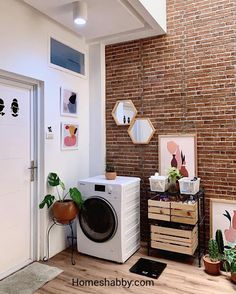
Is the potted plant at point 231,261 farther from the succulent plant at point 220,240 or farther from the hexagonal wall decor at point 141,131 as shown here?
the hexagonal wall decor at point 141,131

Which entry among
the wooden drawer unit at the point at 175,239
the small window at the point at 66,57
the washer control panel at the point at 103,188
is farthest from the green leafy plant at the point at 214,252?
the small window at the point at 66,57

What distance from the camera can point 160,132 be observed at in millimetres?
3508

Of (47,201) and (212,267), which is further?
(47,201)

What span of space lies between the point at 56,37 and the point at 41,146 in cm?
141

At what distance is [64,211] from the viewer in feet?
9.46

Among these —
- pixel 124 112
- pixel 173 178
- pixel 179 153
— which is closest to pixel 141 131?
pixel 124 112

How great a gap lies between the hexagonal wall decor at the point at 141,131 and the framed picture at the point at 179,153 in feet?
0.60

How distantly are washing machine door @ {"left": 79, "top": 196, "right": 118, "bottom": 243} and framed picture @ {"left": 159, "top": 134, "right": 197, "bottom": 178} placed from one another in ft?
3.20

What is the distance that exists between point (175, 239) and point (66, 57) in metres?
2.72

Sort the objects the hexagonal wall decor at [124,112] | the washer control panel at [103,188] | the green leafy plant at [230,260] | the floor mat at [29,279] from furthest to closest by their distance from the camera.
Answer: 1. the hexagonal wall decor at [124,112]
2. the washer control panel at [103,188]
3. the green leafy plant at [230,260]
4. the floor mat at [29,279]

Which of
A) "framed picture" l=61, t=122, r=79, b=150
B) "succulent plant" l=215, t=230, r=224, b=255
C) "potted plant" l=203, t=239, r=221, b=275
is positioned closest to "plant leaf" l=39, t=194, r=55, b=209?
"framed picture" l=61, t=122, r=79, b=150

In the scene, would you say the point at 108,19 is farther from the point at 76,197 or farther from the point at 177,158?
the point at 76,197

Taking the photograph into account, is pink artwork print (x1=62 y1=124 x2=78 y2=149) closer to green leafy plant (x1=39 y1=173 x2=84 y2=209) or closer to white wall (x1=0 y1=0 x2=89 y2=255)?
white wall (x1=0 y1=0 x2=89 y2=255)

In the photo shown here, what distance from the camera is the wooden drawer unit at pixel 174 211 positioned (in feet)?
9.37
